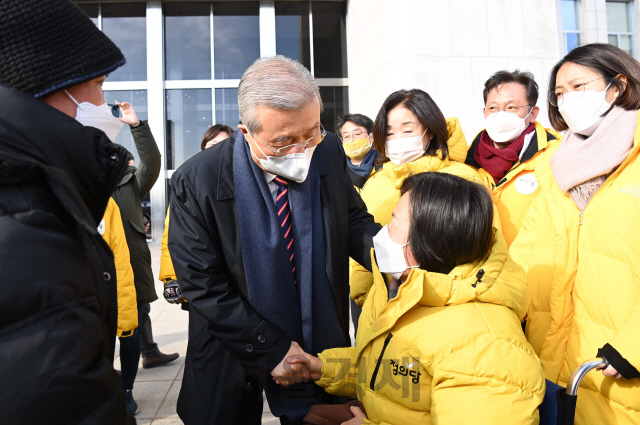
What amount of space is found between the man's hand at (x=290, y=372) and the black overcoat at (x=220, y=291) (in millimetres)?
22

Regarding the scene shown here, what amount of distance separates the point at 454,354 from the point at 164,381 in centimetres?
327

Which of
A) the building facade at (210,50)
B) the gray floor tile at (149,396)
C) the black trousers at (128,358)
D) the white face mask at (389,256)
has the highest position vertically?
the building facade at (210,50)

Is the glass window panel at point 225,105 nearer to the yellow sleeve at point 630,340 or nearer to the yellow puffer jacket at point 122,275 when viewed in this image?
the yellow puffer jacket at point 122,275

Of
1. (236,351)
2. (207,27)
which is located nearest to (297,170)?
(236,351)

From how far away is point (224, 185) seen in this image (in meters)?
1.83

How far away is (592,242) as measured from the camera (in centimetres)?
176

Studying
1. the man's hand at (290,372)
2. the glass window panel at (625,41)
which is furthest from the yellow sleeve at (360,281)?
the glass window panel at (625,41)

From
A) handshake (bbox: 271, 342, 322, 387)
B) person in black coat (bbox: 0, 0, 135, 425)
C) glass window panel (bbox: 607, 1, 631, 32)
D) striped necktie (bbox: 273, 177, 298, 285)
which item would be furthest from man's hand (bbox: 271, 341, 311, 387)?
glass window panel (bbox: 607, 1, 631, 32)

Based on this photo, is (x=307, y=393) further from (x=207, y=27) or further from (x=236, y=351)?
(x=207, y=27)

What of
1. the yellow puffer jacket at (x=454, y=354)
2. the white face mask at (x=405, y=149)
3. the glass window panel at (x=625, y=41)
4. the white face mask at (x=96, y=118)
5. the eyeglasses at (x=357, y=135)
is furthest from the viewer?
the glass window panel at (x=625, y=41)

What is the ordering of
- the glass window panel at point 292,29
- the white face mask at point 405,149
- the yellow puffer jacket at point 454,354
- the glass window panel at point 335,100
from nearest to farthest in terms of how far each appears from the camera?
the yellow puffer jacket at point 454,354, the white face mask at point 405,149, the glass window panel at point 292,29, the glass window panel at point 335,100

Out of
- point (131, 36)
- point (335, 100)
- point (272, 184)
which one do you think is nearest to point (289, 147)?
point (272, 184)

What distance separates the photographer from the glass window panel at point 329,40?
10.8 meters

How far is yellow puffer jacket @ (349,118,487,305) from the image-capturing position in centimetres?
264
